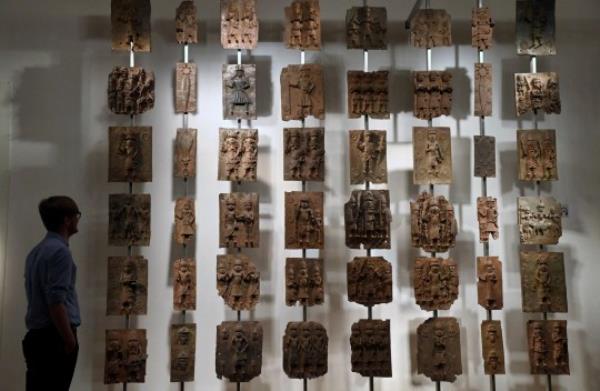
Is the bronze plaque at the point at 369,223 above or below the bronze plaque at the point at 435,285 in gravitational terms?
above

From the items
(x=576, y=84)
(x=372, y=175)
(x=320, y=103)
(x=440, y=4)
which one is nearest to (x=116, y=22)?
(x=320, y=103)

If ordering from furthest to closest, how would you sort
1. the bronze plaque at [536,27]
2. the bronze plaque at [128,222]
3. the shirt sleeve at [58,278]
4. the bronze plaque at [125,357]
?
the bronze plaque at [536,27], the bronze plaque at [128,222], the bronze plaque at [125,357], the shirt sleeve at [58,278]

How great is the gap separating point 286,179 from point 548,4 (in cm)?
235

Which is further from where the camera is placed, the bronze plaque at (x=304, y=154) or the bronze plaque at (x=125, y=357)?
the bronze plaque at (x=304, y=154)

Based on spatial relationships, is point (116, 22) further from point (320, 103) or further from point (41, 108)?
point (320, 103)

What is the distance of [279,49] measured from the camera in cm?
531

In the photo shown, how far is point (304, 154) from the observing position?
489cm

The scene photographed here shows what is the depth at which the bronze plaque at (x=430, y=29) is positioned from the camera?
16.4ft

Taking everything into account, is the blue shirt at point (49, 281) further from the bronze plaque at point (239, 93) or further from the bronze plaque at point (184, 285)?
the bronze plaque at point (239, 93)

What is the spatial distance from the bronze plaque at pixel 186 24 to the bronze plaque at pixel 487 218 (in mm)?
2392

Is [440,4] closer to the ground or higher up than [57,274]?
higher up

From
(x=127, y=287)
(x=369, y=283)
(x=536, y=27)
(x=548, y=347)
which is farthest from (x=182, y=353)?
(x=536, y=27)

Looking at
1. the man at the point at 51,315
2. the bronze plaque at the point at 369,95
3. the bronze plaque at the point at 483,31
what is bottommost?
the man at the point at 51,315

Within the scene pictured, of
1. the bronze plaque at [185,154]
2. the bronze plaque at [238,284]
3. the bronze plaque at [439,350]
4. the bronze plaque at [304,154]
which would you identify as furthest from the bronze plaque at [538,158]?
the bronze plaque at [185,154]
